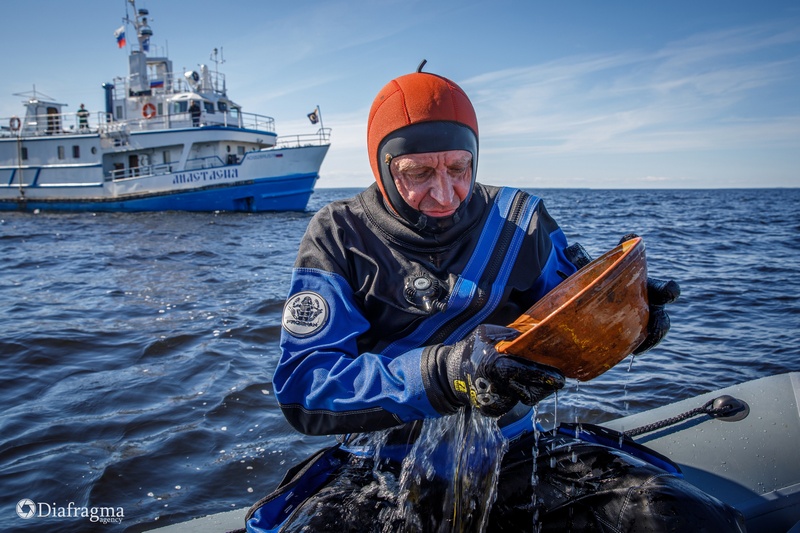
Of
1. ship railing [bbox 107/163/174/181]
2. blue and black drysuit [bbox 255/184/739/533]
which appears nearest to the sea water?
blue and black drysuit [bbox 255/184/739/533]

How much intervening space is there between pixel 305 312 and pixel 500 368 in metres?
0.74

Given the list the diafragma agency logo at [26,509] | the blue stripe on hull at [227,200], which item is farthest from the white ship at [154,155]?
the diafragma agency logo at [26,509]

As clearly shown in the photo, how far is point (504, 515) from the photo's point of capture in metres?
1.96

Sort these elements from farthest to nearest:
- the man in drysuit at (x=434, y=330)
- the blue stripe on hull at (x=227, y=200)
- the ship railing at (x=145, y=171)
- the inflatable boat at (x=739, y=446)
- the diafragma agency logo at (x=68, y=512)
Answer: the ship railing at (x=145, y=171), the blue stripe on hull at (x=227, y=200), the diafragma agency logo at (x=68, y=512), the inflatable boat at (x=739, y=446), the man in drysuit at (x=434, y=330)

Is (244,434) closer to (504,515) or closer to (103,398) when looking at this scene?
(103,398)

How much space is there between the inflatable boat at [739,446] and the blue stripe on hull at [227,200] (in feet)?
86.3

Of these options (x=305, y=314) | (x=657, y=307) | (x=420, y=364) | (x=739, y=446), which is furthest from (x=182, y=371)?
(x=657, y=307)

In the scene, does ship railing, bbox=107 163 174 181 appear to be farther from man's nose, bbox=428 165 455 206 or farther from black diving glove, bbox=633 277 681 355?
black diving glove, bbox=633 277 681 355

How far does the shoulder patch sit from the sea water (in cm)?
216

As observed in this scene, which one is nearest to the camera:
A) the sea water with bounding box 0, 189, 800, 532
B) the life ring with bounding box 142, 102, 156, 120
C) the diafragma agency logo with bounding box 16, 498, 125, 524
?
the diafragma agency logo with bounding box 16, 498, 125, 524

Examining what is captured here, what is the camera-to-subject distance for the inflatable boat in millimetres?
2477

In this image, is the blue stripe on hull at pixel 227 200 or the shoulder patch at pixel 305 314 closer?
the shoulder patch at pixel 305 314

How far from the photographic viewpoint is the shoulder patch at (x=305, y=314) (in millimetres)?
1982

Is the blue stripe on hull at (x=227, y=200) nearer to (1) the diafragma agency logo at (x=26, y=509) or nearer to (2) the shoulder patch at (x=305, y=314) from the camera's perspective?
(1) the diafragma agency logo at (x=26, y=509)
